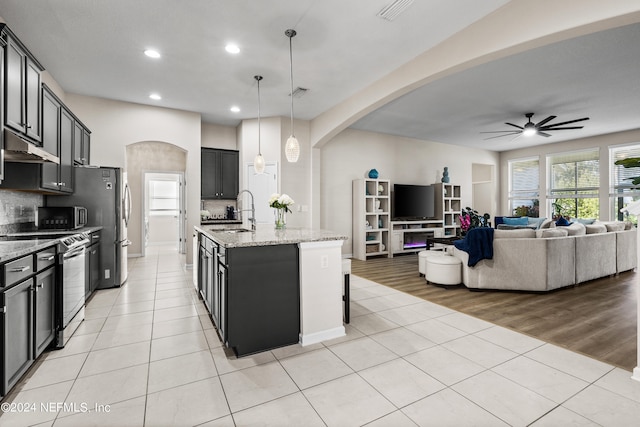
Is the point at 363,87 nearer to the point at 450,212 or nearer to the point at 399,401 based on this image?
the point at 399,401

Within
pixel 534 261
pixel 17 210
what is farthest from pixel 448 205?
pixel 17 210

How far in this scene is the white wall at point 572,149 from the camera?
7168 millimetres

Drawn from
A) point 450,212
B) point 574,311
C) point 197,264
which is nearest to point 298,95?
point 197,264

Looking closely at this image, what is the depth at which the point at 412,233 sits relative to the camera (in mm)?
7891

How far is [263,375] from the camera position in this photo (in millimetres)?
2141

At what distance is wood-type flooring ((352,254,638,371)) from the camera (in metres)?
2.61

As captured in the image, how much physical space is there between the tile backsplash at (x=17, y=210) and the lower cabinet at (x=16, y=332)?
161 centimetres

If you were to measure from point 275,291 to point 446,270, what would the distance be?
289 cm

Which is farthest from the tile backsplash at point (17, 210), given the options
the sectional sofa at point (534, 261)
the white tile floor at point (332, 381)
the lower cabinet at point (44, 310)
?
the sectional sofa at point (534, 261)

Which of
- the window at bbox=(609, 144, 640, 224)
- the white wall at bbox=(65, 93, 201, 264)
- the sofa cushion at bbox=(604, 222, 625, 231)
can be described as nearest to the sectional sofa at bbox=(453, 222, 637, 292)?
the sofa cushion at bbox=(604, 222, 625, 231)

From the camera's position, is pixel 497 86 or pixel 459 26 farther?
pixel 497 86

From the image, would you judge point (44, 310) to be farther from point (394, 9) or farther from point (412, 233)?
point (412, 233)

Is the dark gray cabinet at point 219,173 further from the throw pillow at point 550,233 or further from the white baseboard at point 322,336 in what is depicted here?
the throw pillow at point 550,233

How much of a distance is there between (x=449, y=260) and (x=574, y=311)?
1.46m
